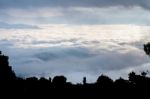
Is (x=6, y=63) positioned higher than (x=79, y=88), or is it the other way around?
(x=6, y=63)

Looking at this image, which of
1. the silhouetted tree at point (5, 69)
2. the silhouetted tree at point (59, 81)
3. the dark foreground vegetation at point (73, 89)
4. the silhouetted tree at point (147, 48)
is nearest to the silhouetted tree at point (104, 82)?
the dark foreground vegetation at point (73, 89)

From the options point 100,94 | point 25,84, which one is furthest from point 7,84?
point 100,94

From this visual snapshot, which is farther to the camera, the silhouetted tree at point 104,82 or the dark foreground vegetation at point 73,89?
the silhouetted tree at point 104,82

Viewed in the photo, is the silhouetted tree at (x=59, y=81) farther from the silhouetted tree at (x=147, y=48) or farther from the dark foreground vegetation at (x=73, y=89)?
the silhouetted tree at (x=147, y=48)

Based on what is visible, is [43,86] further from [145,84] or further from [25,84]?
[145,84]

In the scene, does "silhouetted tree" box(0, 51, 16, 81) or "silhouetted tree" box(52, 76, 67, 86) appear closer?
"silhouetted tree" box(52, 76, 67, 86)

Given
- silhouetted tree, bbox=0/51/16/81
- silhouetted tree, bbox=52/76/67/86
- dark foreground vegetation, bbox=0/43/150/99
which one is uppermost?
silhouetted tree, bbox=0/51/16/81

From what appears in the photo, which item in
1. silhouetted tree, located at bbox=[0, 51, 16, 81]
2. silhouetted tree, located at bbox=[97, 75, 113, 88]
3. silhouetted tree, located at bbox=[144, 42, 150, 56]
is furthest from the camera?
silhouetted tree, located at bbox=[0, 51, 16, 81]

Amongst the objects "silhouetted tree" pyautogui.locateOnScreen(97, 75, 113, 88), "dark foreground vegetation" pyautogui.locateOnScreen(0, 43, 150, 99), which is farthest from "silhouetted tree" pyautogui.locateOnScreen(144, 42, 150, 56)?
"silhouetted tree" pyautogui.locateOnScreen(97, 75, 113, 88)

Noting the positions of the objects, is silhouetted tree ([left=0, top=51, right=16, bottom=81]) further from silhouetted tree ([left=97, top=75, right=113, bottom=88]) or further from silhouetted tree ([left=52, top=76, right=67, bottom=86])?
silhouetted tree ([left=97, top=75, right=113, bottom=88])

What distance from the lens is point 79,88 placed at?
360 feet

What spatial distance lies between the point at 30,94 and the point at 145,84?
24572 mm

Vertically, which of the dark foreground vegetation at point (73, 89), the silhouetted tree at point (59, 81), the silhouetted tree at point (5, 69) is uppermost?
the silhouetted tree at point (5, 69)

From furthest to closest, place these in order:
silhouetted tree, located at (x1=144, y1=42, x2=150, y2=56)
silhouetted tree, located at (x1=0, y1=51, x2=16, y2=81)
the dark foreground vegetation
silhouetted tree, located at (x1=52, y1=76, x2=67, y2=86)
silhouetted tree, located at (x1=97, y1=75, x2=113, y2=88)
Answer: silhouetted tree, located at (x1=0, y1=51, x2=16, y2=81)
silhouetted tree, located at (x1=52, y1=76, x2=67, y2=86)
silhouetted tree, located at (x1=144, y1=42, x2=150, y2=56)
silhouetted tree, located at (x1=97, y1=75, x2=113, y2=88)
the dark foreground vegetation
